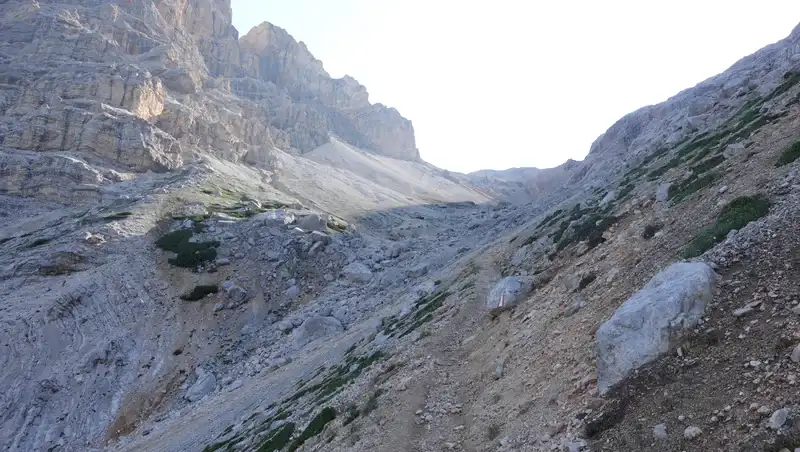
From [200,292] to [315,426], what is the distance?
37.9 metres

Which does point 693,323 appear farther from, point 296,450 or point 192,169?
point 192,169

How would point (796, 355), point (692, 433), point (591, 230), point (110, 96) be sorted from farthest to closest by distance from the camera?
point (110, 96) < point (591, 230) < point (692, 433) < point (796, 355)

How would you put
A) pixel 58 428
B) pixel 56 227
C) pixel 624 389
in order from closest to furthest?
pixel 624 389 < pixel 58 428 < pixel 56 227

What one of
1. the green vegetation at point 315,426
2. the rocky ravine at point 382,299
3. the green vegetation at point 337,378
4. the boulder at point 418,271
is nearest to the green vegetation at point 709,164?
the rocky ravine at point 382,299

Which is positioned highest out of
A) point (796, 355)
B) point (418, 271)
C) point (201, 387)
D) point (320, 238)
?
point (320, 238)

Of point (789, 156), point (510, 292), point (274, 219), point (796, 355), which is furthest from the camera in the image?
point (274, 219)

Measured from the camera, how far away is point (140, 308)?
167ft

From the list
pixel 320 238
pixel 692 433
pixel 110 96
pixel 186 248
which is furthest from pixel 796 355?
pixel 110 96

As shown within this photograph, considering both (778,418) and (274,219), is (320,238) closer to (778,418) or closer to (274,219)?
(274,219)

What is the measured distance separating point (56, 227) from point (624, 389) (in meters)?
74.8

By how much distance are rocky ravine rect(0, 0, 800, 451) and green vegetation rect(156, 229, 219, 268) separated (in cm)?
36

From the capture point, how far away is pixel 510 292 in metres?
23.8

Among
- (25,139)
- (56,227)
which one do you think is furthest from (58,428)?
(25,139)

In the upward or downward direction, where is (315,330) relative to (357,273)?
downward
